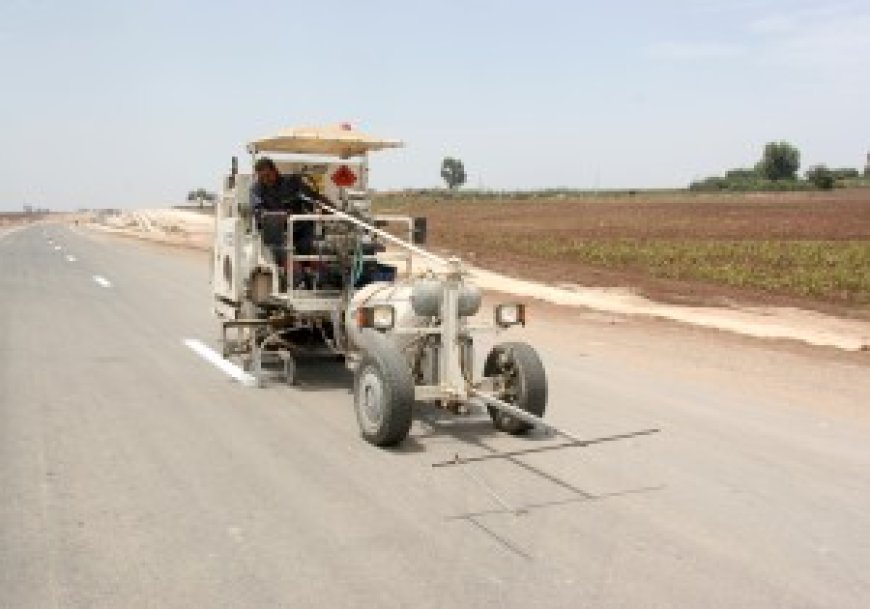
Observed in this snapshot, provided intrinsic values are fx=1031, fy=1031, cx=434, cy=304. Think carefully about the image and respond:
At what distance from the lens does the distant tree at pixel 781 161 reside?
446 ft

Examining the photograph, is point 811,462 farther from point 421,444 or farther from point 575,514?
point 421,444

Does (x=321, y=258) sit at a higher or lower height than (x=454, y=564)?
higher

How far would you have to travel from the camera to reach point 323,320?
10.6 metres

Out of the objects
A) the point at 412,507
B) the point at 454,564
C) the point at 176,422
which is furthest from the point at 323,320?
the point at 454,564

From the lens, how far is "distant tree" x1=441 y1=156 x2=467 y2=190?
183 m

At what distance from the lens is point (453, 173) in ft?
601

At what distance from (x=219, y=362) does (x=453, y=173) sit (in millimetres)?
172882

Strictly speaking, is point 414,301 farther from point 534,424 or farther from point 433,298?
point 534,424

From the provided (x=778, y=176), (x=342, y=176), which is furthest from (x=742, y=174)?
(x=342, y=176)

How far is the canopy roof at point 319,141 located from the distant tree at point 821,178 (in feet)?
325

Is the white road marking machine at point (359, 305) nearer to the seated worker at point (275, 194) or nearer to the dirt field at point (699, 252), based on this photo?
the seated worker at point (275, 194)

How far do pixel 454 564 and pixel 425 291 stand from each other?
3.40 metres

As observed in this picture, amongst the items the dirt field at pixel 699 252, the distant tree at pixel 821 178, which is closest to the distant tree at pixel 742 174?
the distant tree at pixel 821 178

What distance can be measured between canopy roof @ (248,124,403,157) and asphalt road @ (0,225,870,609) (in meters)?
2.52
